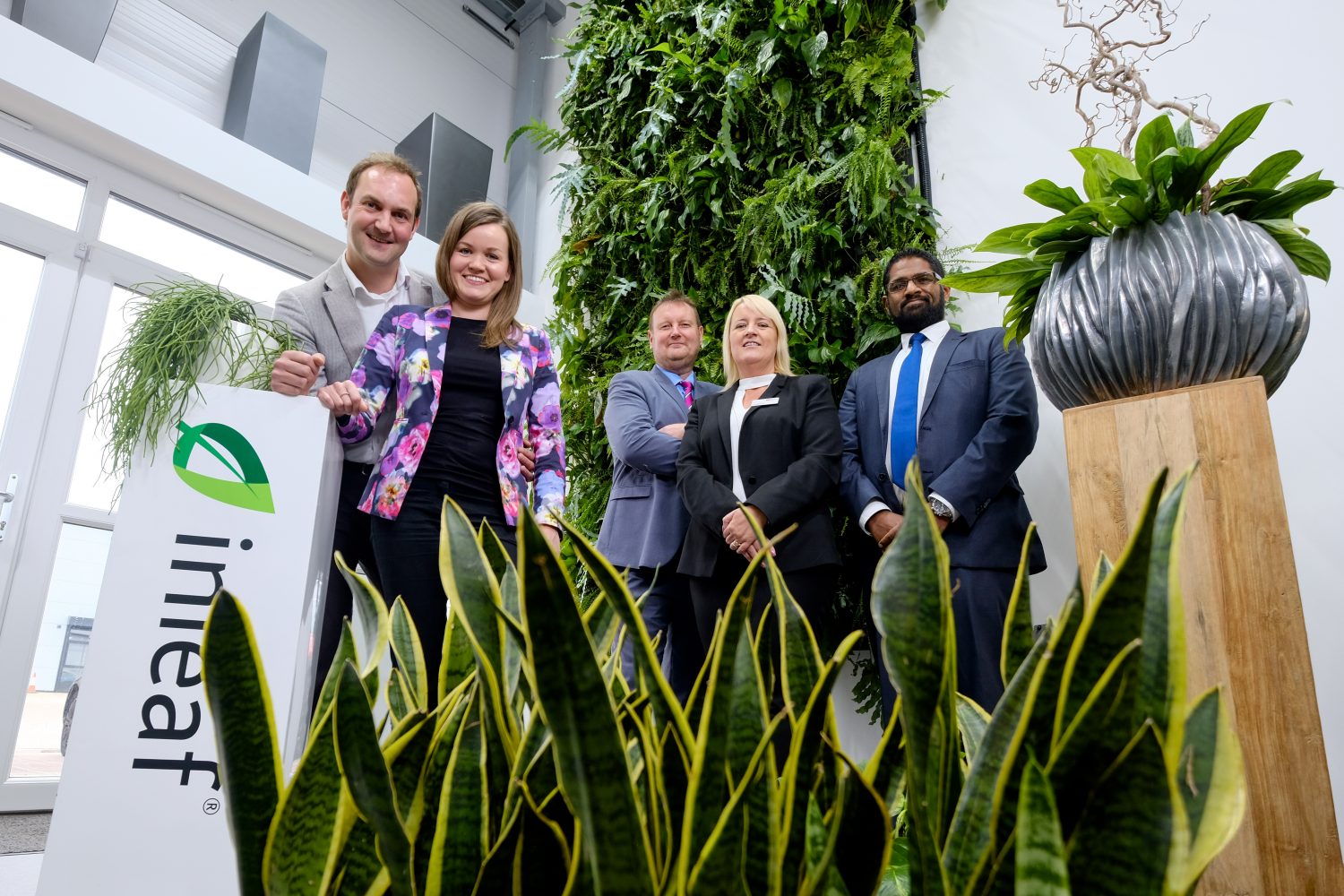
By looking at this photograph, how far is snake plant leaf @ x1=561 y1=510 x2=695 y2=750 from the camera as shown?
0.36m

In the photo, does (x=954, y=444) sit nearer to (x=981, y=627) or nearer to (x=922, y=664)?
(x=981, y=627)

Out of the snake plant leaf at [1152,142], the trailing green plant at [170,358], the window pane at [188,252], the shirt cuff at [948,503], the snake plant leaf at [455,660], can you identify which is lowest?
the snake plant leaf at [455,660]

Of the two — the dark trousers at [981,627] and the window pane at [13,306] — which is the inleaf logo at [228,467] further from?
the window pane at [13,306]

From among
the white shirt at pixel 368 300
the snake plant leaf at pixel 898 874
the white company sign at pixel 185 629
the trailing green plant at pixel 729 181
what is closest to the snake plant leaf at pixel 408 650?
the snake plant leaf at pixel 898 874

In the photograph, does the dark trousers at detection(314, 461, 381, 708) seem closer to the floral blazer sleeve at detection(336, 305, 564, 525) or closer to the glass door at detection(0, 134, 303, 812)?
the floral blazer sleeve at detection(336, 305, 564, 525)

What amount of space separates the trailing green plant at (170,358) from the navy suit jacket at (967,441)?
147cm

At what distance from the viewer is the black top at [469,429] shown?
1.55m

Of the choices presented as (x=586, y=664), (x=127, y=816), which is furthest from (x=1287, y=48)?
(x=127, y=816)

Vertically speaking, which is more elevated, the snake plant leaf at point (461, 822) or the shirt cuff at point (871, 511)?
the shirt cuff at point (871, 511)

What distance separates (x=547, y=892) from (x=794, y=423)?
1.84m

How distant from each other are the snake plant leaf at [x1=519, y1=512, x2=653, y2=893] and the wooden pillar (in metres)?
0.83

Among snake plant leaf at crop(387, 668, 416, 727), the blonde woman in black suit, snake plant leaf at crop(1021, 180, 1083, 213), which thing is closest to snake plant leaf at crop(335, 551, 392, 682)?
snake plant leaf at crop(387, 668, 416, 727)

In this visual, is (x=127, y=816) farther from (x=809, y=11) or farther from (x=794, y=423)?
(x=809, y=11)

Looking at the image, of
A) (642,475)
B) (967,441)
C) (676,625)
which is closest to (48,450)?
(642,475)
